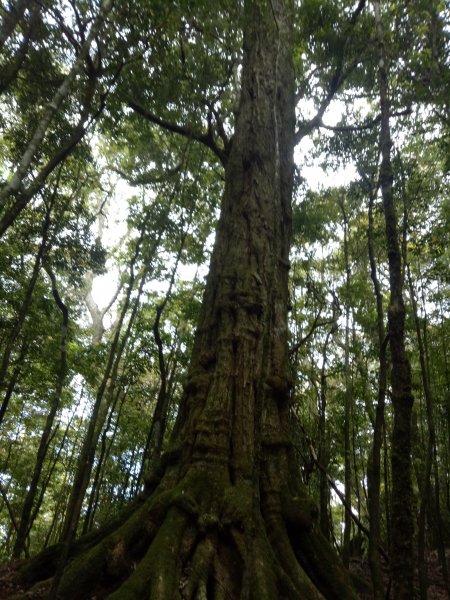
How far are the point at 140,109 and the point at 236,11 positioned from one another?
224cm

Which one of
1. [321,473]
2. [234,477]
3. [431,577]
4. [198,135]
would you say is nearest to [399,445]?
[234,477]

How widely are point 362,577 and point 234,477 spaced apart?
573cm

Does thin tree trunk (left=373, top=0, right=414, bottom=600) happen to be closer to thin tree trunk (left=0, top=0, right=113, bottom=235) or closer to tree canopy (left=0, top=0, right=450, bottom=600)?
tree canopy (left=0, top=0, right=450, bottom=600)

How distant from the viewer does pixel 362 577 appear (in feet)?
25.2

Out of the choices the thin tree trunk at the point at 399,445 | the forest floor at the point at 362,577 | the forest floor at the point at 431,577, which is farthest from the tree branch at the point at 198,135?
the forest floor at the point at 431,577

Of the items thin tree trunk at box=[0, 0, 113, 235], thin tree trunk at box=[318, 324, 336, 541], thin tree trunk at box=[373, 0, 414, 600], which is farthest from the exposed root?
thin tree trunk at box=[318, 324, 336, 541]

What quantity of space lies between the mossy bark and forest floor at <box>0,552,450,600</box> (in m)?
0.70

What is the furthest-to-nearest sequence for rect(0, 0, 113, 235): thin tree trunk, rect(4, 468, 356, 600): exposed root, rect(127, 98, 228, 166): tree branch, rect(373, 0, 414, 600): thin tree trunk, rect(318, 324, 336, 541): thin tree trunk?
rect(318, 324, 336, 541): thin tree trunk, rect(127, 98, 228, 166): tree branch, rect(0, 0, 113, 235): thin tree trunk, rect(373, 0, 414, 600): thin tree trunk, rect(4, 468, 356, 600): exposed root

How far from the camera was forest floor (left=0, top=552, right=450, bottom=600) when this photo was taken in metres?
3.80

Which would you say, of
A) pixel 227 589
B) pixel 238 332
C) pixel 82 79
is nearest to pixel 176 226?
pixel 82 79

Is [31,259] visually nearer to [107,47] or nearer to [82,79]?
[82,79]

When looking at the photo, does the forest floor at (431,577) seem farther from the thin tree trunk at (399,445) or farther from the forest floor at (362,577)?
the thin tree trunk at (399,445)

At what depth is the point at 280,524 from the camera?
3.80 metres

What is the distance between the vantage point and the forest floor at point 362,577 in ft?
12.5
